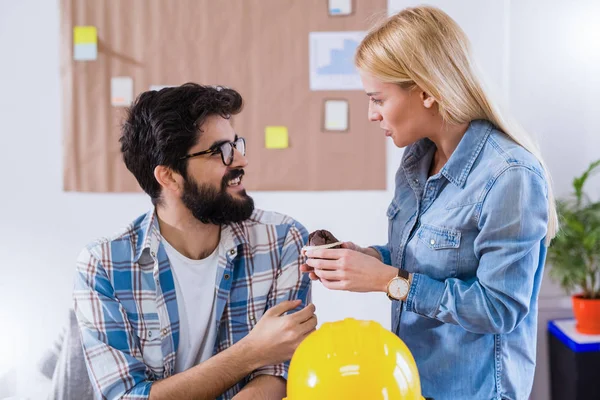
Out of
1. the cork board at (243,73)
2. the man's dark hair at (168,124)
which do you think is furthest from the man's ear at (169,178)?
the cork board at (243,73)

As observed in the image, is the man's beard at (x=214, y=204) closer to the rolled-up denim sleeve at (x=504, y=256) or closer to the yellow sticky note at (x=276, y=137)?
the rolled-up denim sleeve at (x=504, y=256)

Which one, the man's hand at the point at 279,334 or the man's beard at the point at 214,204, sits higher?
the man's beard at the point at 214,204

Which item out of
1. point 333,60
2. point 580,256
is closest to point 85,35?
point 333,60

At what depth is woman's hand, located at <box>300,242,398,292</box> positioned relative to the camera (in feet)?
4.22

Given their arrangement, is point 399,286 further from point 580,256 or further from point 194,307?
point 580,256

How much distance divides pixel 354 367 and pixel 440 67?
68cm

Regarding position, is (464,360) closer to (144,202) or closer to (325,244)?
(325,244)

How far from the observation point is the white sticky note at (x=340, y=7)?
8.79 ft

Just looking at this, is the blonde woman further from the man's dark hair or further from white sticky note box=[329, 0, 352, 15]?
white sticky note box=[329, 0, 352, 15]

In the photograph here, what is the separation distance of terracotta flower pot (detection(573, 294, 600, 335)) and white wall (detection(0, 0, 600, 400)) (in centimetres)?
28

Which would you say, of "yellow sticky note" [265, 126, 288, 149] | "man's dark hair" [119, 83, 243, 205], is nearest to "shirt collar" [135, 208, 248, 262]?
"man's dark hair" [119, 83, 243, 205]

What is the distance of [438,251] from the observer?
1.33 m

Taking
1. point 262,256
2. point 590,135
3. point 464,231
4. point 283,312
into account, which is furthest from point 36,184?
point 590,135

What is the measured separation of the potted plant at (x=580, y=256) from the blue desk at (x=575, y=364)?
8 centimetres
